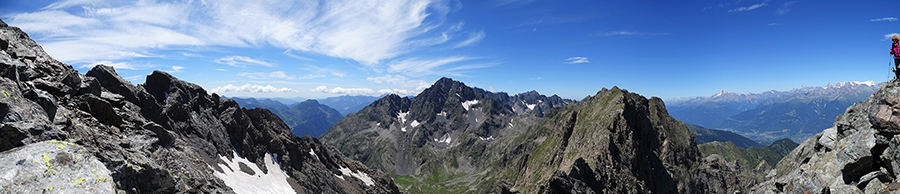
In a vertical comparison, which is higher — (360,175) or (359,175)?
(359,175)

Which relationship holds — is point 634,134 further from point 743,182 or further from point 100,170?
point 100,170

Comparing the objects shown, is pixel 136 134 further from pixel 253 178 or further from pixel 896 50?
pixel 896 50

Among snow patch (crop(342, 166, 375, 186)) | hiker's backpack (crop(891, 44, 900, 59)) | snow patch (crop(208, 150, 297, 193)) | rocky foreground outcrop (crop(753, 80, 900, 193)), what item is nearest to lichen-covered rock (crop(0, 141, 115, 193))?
snow patch (crop(208, 150, 297, 193))

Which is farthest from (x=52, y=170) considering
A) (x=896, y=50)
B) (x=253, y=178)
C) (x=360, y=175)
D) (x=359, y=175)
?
(x=360, y=175)

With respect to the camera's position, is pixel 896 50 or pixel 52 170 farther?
pixel 896 50

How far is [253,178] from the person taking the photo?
49094 mm

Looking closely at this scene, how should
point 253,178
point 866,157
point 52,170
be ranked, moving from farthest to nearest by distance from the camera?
point 253,178 < point 866,157 < point 52,170

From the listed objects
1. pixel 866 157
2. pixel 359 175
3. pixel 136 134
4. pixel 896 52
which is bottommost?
pixel 359 175

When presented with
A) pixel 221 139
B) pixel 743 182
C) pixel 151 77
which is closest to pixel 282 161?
pixel 221 139

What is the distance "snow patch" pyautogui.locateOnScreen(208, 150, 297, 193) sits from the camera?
42112 mm

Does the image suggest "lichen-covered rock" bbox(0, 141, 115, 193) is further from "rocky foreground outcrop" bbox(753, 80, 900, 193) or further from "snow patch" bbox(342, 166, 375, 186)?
"snow patch" bbox(342, 166, 375, 186)

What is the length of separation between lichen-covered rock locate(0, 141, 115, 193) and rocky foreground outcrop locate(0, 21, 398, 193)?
5 cm

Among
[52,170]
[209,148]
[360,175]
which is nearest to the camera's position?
[52,170]

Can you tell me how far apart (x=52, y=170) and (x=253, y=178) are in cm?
3982
